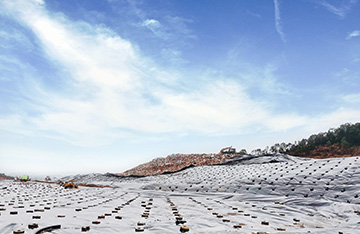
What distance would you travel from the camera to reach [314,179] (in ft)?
26.3

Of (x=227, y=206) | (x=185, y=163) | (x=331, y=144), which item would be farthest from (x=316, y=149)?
(x=227, y=206)

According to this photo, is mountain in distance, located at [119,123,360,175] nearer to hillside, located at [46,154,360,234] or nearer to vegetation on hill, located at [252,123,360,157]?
vegetation on hill, located at [252,123,360,157]

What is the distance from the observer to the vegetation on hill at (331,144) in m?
27.2

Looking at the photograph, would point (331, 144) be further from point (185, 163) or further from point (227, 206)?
point (227, 206)

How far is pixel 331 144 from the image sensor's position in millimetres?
29609

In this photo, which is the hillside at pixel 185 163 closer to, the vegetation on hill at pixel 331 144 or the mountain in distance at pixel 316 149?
the mountain in distance at pixel 316 149

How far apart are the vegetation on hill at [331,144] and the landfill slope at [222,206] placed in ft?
66.8

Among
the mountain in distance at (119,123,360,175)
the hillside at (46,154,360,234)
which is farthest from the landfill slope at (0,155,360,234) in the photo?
the mountain in distance at (119,123,360,175)

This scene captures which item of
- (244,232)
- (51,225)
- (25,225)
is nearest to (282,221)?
(244,232)

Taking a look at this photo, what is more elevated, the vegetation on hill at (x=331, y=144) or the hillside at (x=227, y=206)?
the vegetation on hill at (x=331, y=144)

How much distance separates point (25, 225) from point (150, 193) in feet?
22.0

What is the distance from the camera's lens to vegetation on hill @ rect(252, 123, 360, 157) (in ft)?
89.1

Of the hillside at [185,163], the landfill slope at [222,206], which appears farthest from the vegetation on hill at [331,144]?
the landfill slope at [222,206]

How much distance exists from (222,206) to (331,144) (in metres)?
28.8
